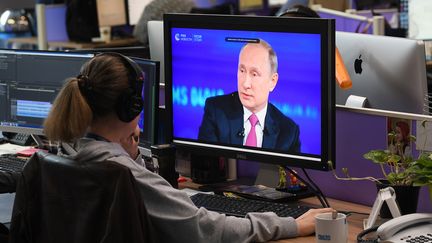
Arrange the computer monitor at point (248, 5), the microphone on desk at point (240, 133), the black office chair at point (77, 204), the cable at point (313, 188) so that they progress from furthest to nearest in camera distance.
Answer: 1. the computer monitor at point (248, 5)
2. the microphone on desk at point (240, 133)
3. the cable at point (313, 188)
4. the black office chair at point (77, 204)

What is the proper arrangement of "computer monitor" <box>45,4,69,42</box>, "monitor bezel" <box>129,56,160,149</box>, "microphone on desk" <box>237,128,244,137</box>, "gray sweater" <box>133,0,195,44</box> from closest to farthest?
"microphone on desk" <box>237,128,244,137</box>, "monitor bezel" <box>129,56,160,149</box>, "gray sweater" <box>133,0,195,44</box>, "computer monitor" <box>45,4,69,42</box>

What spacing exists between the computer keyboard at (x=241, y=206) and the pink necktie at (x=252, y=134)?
6.9 inches

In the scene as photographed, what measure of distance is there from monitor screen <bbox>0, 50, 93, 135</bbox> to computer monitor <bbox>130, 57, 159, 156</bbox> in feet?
1.69

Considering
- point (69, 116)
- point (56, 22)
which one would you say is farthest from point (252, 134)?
point (56, 22)

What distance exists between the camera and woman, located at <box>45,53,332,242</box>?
1.85m

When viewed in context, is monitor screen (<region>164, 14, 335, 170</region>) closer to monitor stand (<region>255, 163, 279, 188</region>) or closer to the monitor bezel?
the monitor bezel

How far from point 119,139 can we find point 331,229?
550 mm

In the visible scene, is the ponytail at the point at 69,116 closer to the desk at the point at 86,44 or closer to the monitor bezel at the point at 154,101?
the monitor bezel at the point at 154,101

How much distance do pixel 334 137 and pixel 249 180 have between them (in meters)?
0.51

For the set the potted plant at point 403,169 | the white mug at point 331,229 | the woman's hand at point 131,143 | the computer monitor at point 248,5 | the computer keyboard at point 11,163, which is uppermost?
the computer monitor at point 248,5

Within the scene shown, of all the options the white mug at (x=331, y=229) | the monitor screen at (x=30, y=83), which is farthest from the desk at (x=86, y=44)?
Result: the white mug at (x=331, y=229)

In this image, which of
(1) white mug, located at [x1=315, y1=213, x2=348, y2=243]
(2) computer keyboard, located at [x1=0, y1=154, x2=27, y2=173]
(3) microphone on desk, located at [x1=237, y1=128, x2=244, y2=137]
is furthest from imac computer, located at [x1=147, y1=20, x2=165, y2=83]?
(1) white mug, located at [x1=315, y1=213, x2=348, y2=243]

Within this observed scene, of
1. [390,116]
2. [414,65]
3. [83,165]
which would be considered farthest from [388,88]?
[83,165]

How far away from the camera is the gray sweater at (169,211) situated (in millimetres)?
1844
